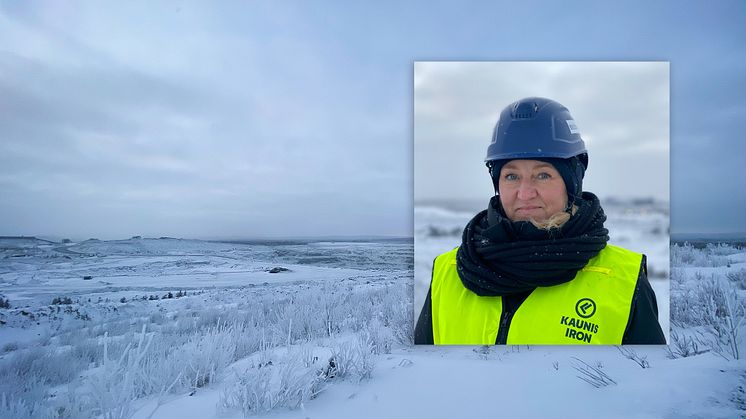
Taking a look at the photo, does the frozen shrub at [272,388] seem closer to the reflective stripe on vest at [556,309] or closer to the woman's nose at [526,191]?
the reflective stripe on vest at [556,309]

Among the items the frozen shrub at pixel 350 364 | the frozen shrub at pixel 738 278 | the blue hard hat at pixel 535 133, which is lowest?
the frozen shrub at pixel 350 364

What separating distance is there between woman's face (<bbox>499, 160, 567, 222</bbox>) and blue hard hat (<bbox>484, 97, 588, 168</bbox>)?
81 millimetres

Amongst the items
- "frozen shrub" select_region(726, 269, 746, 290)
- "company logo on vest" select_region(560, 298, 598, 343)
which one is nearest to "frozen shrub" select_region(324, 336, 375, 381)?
"company logo on vest" select_region(560, 298, 598, 343)

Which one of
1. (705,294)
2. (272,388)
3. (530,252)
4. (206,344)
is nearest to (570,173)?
(530,252)

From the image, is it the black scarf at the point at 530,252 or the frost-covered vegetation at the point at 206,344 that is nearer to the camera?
the frost-covered vegetation at the point at 206,344

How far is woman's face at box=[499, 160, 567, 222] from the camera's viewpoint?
9.37 feet

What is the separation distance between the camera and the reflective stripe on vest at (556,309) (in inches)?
107

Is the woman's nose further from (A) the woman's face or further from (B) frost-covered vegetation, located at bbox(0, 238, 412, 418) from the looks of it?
(B) frost-covered vegetation, located at bbox(0, 238, 412, 418)

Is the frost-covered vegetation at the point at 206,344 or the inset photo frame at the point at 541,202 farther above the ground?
the inset photo frame at the point at 541,202

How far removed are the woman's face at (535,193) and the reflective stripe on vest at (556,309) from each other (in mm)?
420

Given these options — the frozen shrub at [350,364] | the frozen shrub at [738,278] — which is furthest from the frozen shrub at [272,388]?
the frozen shrub at [738,278]

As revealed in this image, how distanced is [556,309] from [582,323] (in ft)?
0.56

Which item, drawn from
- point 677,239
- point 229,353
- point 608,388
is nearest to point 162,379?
point 229,353

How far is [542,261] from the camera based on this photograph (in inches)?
108
